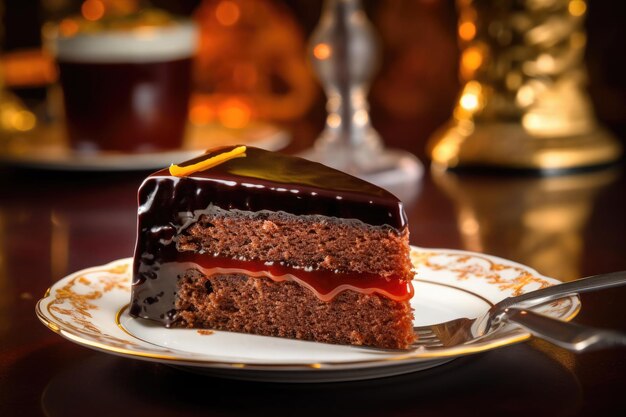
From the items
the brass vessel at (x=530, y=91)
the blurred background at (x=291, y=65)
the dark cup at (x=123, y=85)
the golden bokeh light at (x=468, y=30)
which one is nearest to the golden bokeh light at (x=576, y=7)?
the brass vessel at (x=530, y=91)

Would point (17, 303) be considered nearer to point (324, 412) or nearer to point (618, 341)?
point (324, 412)

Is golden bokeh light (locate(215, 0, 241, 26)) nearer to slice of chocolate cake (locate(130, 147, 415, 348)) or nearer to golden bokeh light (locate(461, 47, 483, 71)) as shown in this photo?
golden bokeh light (locate(461, 47, 483, 71))

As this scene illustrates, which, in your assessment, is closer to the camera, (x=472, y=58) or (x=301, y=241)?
(x=301, y=241)

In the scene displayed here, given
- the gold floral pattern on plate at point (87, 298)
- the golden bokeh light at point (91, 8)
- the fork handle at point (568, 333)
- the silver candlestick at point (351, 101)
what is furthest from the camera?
the golden bokeh light at point (91, 8)

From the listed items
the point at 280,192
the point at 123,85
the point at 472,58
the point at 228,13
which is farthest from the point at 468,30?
the point at 280,192

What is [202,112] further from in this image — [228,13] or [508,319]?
[508,319]

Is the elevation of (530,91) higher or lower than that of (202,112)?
higher

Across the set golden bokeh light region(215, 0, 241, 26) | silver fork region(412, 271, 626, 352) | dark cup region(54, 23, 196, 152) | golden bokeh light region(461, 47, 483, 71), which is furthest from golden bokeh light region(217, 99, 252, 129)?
silver fork region(412, 271, 626, 352)

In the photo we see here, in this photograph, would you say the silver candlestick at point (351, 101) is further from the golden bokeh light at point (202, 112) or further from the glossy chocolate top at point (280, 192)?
the glossy chocolate top at point (280, 192)
